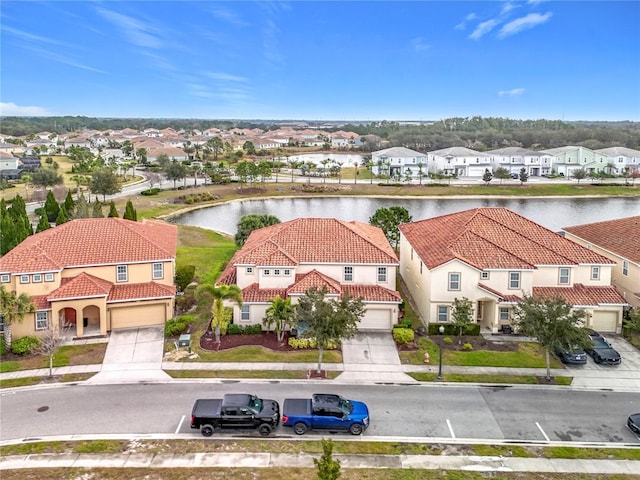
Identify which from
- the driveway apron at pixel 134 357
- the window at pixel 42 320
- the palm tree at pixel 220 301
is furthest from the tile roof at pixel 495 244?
the window at pixel 42 320

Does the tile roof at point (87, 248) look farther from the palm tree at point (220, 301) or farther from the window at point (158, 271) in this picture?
the palm tree at point (220, 301)

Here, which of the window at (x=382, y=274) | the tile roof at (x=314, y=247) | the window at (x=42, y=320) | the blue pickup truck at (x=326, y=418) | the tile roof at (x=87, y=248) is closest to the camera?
the blue pickup truck at (x=326, y=418)

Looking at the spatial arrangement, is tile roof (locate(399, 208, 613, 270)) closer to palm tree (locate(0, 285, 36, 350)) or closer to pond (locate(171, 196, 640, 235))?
palm tree (locate(0, 285, 36, 350))

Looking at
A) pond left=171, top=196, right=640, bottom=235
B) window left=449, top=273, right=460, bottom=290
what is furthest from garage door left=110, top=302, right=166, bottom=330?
pond left=171, top=196, right=640, bottom=235

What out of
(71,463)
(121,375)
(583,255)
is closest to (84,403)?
(121,375)

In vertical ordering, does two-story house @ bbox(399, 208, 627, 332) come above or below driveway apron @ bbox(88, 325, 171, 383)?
above

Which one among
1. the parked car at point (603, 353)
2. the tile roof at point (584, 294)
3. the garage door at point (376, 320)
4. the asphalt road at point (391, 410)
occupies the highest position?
the tile roof at point (584, 294)

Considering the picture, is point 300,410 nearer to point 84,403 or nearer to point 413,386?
point 413,386
